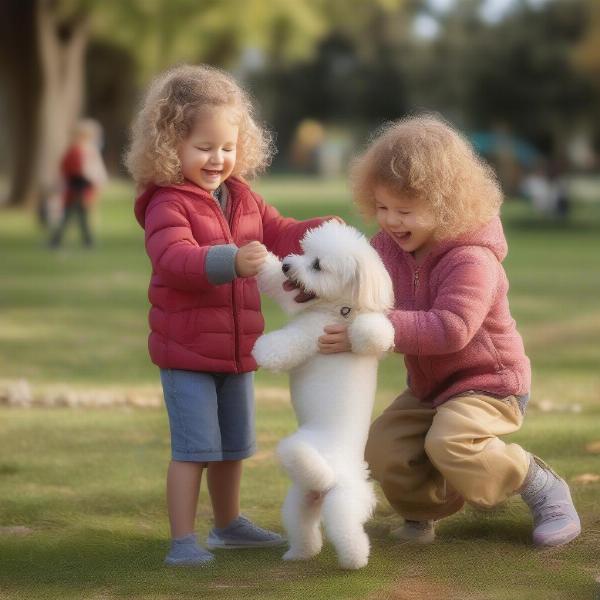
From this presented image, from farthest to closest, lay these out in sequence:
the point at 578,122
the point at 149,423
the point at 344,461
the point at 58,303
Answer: the point at 578,122, the point at 58,303, the point at 149,423, the point at 344,461

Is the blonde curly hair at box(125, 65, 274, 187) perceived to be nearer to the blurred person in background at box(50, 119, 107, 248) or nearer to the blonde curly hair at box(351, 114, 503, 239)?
the blonde curly hair at box(351, 114, 503, 239)

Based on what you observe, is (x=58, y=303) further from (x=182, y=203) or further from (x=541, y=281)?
(x=182, y=203)

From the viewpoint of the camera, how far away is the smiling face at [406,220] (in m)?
4.17

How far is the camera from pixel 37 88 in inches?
1102

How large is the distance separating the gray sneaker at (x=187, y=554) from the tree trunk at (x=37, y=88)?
76.7 ft

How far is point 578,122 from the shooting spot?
48.7 meters

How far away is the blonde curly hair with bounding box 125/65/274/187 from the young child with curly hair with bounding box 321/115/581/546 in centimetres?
44

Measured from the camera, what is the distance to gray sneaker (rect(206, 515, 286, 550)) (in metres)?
4.41

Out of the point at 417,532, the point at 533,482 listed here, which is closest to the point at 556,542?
the point at 533,482

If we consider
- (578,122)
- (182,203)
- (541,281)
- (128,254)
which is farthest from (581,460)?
(578,122)

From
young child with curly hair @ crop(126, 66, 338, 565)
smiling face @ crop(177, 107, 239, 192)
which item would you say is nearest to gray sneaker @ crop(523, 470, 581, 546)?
young child with curly hair @ crop(126, 66, 338, 565)

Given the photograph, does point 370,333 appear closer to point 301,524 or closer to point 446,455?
point 446,455

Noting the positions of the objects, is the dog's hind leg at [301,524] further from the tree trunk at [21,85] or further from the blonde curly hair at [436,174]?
the tree trunk at [21,85]

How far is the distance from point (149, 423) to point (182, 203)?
2435 millimetres
